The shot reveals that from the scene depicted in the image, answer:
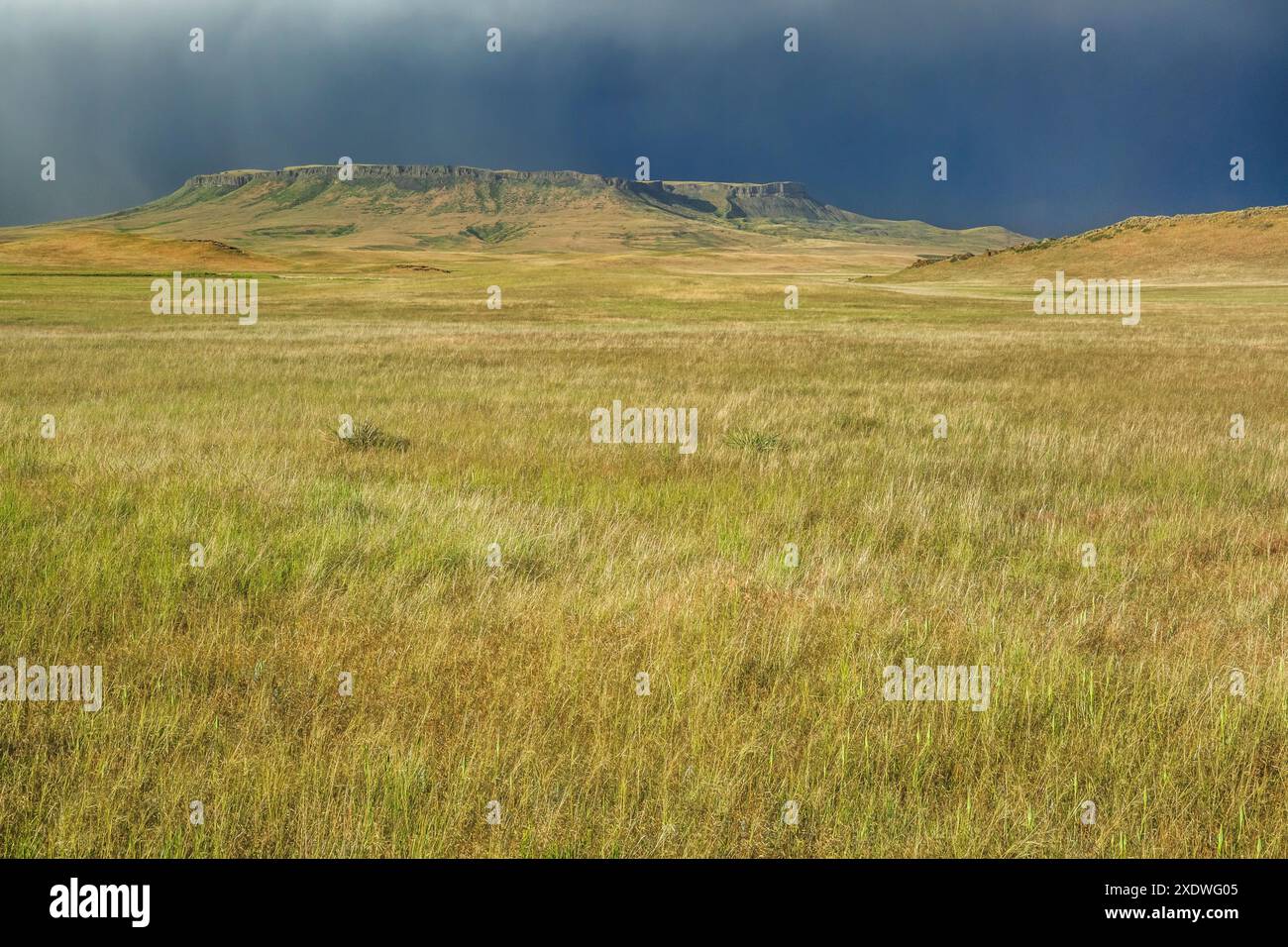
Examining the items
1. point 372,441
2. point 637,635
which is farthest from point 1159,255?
point 637,635

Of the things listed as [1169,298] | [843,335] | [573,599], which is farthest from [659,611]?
[1169,298]

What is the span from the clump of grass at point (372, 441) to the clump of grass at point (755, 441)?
4591mm

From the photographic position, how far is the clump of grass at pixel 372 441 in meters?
11.2

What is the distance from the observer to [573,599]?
559cm

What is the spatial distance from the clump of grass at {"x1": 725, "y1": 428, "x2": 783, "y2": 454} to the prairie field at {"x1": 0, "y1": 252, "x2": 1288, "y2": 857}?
0.09m

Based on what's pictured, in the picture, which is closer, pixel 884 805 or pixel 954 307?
pixel 884 805

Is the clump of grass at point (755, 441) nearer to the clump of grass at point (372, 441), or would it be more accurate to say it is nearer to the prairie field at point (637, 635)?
the prairie field at point (637, 635)

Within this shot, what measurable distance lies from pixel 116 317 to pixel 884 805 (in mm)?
45062

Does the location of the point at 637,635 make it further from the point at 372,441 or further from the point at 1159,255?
the point at 1159,255
